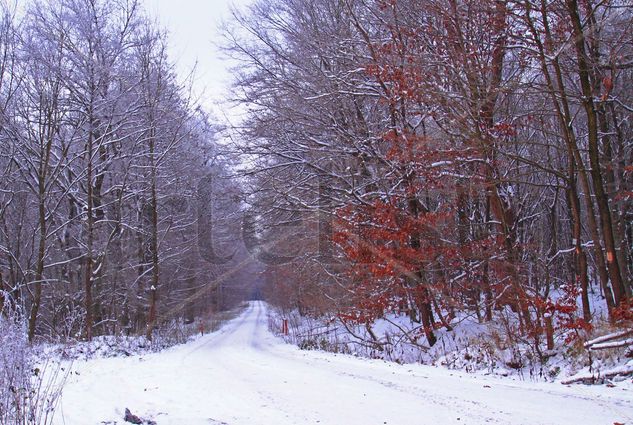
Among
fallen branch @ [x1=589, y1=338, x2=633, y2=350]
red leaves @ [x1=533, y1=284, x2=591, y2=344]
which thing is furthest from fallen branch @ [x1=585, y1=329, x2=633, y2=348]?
red leaves @ [x1=533, y1=284, x2=591, y2=344]

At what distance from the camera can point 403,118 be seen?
1320cm

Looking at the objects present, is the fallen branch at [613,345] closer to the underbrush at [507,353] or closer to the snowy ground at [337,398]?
the underbrush at [507,353]

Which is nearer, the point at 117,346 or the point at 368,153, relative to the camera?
the point at 368,153

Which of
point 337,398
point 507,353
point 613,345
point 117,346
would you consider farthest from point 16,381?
point 117,346

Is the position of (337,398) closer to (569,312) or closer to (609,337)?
(609,337)

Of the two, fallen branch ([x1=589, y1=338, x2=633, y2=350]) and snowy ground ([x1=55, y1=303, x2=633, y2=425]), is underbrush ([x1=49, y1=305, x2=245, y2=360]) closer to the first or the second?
snowy ground ([x1=55, y1=303, x2=633, y2=425])

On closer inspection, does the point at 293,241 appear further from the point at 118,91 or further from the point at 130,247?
the point at 130,247

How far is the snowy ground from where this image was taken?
18.1ft

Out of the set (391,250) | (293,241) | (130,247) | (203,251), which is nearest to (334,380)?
(391,250)

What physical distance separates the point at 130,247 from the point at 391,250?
16932 mm

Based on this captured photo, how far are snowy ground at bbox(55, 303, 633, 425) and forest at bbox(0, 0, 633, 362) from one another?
147cm

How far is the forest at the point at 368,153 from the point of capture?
10.0 m

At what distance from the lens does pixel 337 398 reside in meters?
6.93

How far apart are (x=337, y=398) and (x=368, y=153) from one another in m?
8.35
